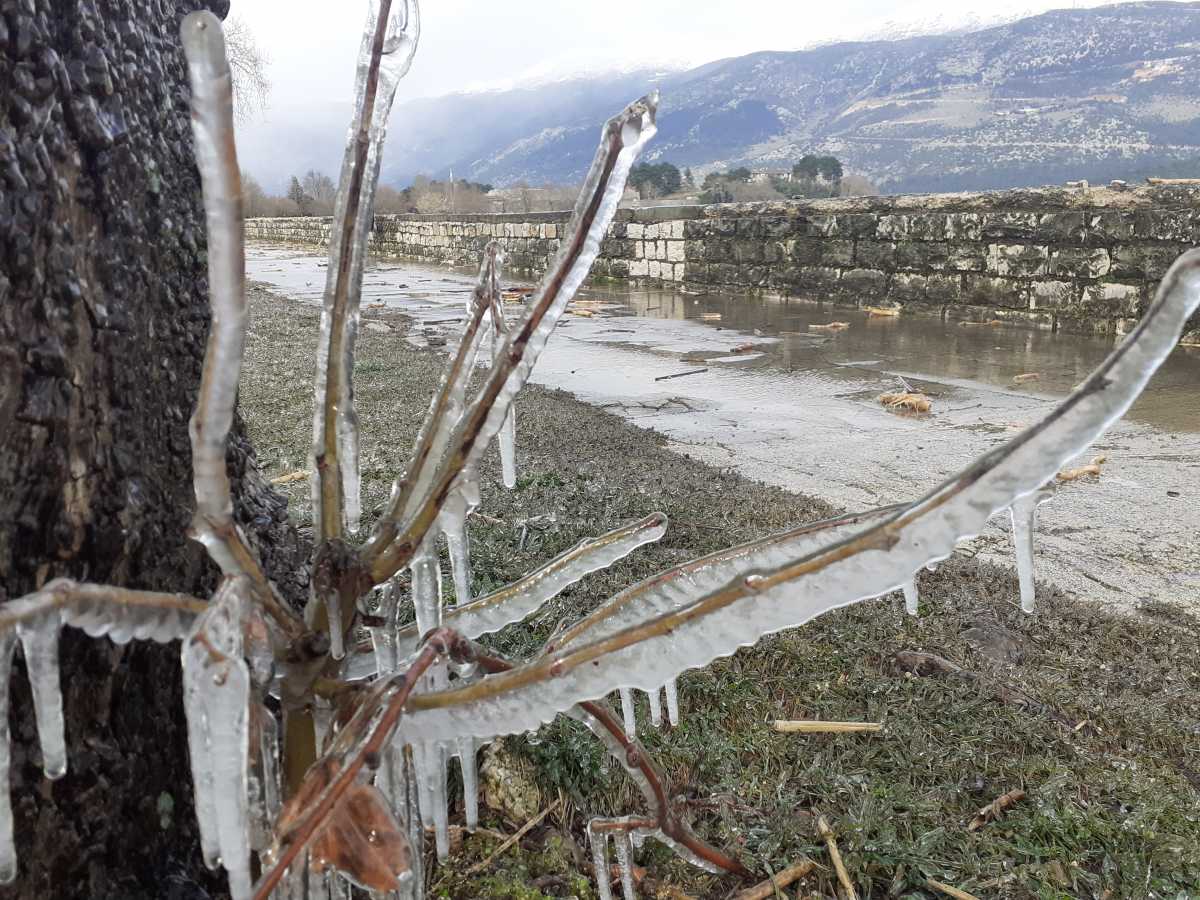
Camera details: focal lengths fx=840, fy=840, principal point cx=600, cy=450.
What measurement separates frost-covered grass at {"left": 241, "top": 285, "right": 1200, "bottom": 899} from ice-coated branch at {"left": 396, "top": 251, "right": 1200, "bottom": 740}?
0.77 m

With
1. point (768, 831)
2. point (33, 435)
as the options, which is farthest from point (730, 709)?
point (33, 435)

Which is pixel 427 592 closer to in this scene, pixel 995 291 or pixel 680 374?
pixel 680 374

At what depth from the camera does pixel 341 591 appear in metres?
0.70

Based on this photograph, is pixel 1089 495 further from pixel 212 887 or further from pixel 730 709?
pixel 212 887

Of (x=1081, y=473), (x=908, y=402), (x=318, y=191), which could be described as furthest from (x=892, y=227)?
(x=318, y=191)

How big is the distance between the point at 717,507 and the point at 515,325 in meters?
2.34

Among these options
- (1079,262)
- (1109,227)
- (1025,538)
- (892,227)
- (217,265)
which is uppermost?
(892,227)

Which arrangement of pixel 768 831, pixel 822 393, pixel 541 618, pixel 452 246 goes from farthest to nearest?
1. pixel 452 246
2. pixel 822 393
3. pixel 541 618
4. pixel 768 831

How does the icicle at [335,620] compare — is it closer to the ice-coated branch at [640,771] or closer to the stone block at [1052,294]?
the ice-coated branch at [640,771]

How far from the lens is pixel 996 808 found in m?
1.44

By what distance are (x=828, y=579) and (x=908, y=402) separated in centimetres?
460

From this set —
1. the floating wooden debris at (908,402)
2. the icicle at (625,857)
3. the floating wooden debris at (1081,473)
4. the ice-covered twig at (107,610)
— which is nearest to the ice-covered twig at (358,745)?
the ice-covered twig at (107,610)

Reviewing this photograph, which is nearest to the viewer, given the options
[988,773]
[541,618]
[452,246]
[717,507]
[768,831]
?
[768,831]

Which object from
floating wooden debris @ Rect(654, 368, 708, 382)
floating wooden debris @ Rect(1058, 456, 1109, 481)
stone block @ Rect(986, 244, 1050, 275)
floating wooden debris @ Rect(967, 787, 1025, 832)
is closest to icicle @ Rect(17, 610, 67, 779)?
floating wooden debris @ Rect(967, 787, 1025, 832)
